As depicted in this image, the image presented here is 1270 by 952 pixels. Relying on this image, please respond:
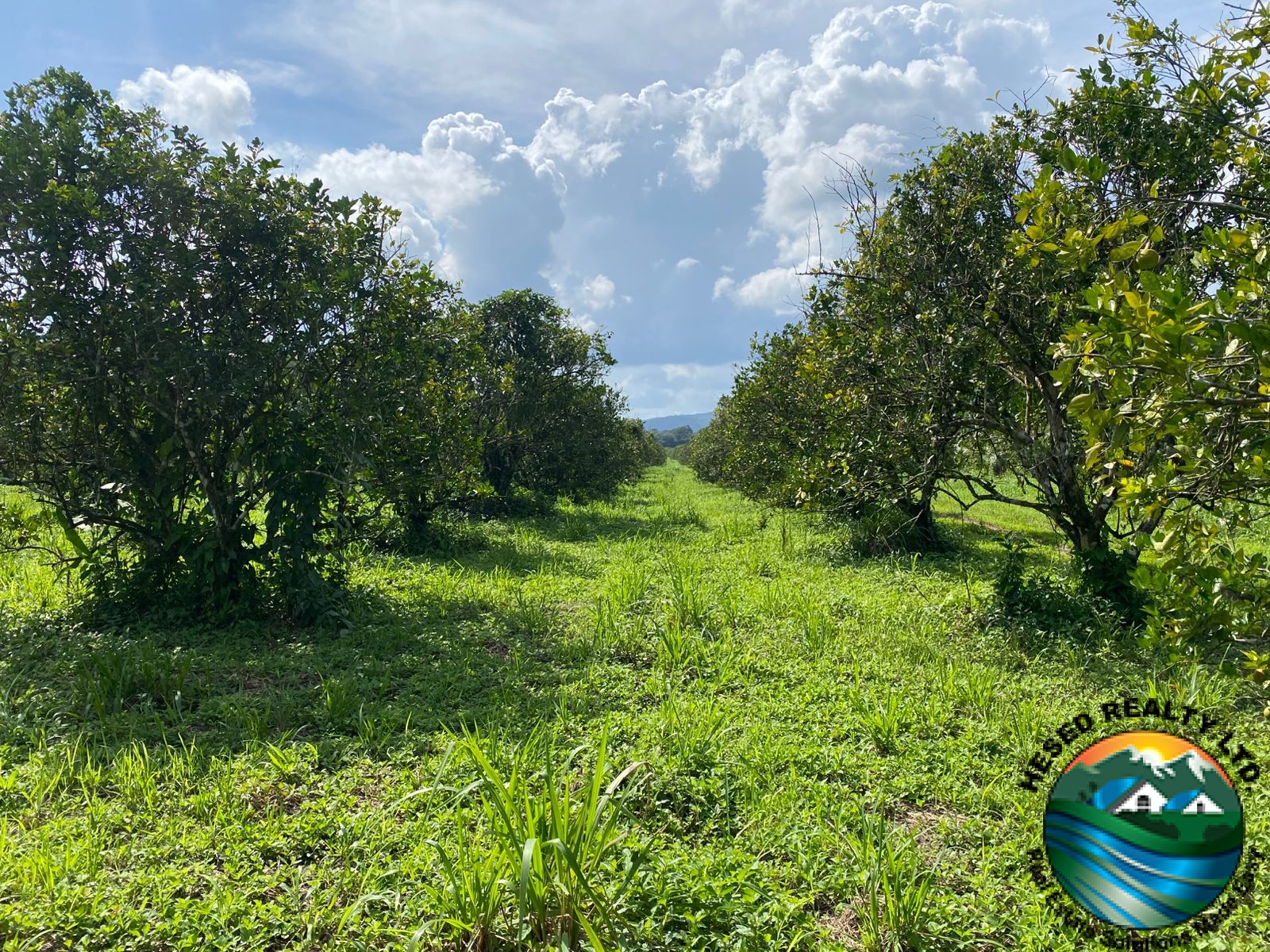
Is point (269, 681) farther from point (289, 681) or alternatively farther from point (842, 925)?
point (842, 925)

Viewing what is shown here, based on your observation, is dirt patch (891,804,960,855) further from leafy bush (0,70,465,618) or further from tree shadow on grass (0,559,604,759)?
leafy bush (0,70,465,618)

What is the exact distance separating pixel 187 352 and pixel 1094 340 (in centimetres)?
634

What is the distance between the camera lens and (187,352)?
18.5 feet

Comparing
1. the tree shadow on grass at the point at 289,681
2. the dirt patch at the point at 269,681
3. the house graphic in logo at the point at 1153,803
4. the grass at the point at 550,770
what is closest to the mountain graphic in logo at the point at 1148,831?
the house graphic in logo at the point at 1153,803

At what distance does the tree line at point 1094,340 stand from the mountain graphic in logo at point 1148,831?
1.67 ft

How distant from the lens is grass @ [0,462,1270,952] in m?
2.55

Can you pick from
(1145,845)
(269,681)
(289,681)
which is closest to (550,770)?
(1145,845)

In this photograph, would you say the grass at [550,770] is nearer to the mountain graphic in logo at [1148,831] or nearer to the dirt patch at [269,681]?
the dirt patch at [269,681]

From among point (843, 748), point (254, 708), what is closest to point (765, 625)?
point (843, 748)

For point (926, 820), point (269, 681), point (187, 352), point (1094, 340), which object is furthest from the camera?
point (187, 352)

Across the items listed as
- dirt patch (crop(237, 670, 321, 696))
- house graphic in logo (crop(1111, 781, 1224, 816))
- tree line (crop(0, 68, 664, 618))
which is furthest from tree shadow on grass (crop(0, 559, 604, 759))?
house graphic in logo (crop(1111, 781, 1224, 816))

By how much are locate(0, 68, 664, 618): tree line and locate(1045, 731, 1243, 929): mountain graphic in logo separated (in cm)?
576

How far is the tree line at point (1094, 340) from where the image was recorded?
2.08m

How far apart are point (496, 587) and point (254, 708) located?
365cm
